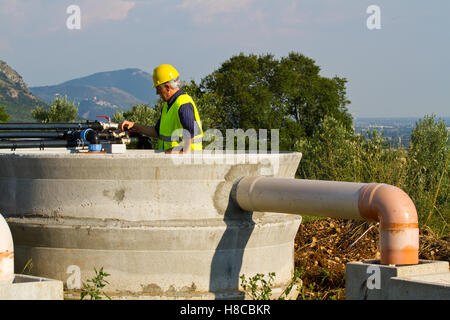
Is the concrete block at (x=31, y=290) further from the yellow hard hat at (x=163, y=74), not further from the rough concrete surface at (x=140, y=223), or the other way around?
the yellow hard hat at (x=163, y=74)

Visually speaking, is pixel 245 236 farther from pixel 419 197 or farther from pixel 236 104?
pixel 236 104

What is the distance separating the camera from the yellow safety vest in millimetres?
8617

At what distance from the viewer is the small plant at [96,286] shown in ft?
22.3

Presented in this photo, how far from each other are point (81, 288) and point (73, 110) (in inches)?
1080

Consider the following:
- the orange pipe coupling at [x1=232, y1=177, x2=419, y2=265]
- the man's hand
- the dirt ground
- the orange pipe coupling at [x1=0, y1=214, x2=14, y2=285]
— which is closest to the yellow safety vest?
the man's hand

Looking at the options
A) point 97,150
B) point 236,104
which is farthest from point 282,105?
point 97,150

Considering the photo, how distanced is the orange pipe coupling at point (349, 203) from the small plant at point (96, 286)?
1.69 meters

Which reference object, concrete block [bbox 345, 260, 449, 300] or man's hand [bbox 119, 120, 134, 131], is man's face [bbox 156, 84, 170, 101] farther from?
concrete block [bbox 345, 260, 449, 300]

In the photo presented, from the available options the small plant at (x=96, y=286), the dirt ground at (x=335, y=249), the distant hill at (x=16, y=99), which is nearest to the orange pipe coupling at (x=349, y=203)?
the small plant at (x=96, y=286)

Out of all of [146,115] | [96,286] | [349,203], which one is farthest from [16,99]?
[349,203]

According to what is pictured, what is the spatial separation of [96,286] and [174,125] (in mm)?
2475

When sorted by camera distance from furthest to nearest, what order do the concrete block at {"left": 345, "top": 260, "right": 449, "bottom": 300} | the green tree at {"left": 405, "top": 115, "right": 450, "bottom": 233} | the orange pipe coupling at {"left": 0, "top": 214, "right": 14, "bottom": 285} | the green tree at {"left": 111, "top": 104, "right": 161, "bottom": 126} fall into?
the green tree at {"left": 111, "top": 104, "right": 161, "bottom": 126} → the green tree at {"left": 405, "top": 115, "right": 450, "bottom": 233} → the orange pipe coupling at {"left": 0, "top": 214, "right": 14, "bottom": 285} → the concrete block at {"left": 345, "top": 260, "right": 449, "bottom": 300}

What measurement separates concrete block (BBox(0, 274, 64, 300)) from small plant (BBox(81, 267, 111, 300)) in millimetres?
320

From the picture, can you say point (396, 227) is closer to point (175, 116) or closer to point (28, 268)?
point (175, 116)
